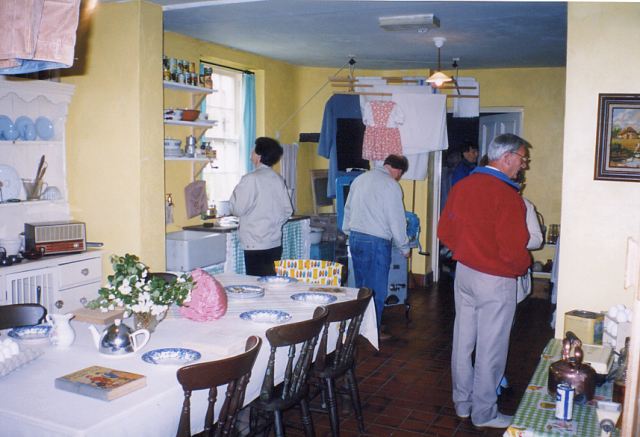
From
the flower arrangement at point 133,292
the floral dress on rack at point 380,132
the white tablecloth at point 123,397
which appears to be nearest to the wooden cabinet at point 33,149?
the white tablecloth at point 123,397

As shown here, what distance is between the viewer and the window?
6.38 m

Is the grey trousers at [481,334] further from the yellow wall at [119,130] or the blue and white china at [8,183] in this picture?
the blue and white china at [8,183]

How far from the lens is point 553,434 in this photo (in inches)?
76.4

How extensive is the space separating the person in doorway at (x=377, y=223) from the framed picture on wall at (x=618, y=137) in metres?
1.76

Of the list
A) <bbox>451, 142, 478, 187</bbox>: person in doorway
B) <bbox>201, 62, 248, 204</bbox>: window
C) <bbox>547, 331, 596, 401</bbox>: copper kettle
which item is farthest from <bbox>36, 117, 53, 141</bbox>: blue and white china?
<bbox>451, 142, 478, 187</bbox>: person in doorway

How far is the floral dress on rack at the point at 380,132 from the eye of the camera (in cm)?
677

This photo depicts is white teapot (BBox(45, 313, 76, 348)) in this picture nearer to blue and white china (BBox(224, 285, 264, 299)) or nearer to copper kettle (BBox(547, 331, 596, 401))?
blue and white china (BBox(224, 285, 264, 299))

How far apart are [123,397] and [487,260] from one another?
1997 mm

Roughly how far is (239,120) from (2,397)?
16.5ft

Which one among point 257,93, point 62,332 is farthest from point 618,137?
point 257,93

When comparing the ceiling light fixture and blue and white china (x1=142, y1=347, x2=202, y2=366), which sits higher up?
the ceiling light fixture

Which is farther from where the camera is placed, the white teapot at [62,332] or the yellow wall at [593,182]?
the yellow wall at [593,182]

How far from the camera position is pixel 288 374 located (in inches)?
109

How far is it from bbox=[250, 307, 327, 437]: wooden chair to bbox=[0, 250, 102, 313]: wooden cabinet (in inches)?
72.7
